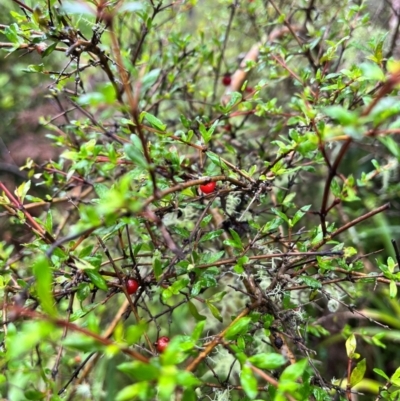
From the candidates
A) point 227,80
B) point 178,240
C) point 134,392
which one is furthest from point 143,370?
point 227,80

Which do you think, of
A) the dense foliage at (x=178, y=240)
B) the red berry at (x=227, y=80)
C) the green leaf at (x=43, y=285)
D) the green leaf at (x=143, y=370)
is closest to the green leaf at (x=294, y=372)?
the dense foliage at (x=178, y=240)

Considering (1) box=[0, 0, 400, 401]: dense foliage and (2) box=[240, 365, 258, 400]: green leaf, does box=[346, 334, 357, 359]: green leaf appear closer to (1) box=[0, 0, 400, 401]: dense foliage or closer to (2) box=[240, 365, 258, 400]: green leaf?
(1) box=[0, 0, 400, 401]: dense foliage

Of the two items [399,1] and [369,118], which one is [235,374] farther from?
[399,1]

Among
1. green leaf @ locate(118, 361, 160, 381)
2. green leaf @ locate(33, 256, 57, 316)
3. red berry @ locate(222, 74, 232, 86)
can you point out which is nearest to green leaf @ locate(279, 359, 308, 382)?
green leaf @ locate(118, 361, 160, 381)

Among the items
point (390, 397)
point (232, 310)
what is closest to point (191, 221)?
point (232, 310)

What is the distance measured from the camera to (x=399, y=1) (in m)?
1.43

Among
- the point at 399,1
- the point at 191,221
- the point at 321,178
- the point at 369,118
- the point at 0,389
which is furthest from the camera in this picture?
the point at 321,178

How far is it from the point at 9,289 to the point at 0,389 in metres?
0.26

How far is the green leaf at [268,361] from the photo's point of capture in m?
0.51

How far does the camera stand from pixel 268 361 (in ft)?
1.71

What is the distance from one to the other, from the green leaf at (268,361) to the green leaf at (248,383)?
12 millimetres

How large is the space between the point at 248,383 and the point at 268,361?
4 centimetres

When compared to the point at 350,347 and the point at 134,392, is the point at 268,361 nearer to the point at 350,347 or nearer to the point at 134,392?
the point at 134,392

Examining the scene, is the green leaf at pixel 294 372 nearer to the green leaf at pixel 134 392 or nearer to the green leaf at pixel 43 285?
the green leaf at pixel 134 392
